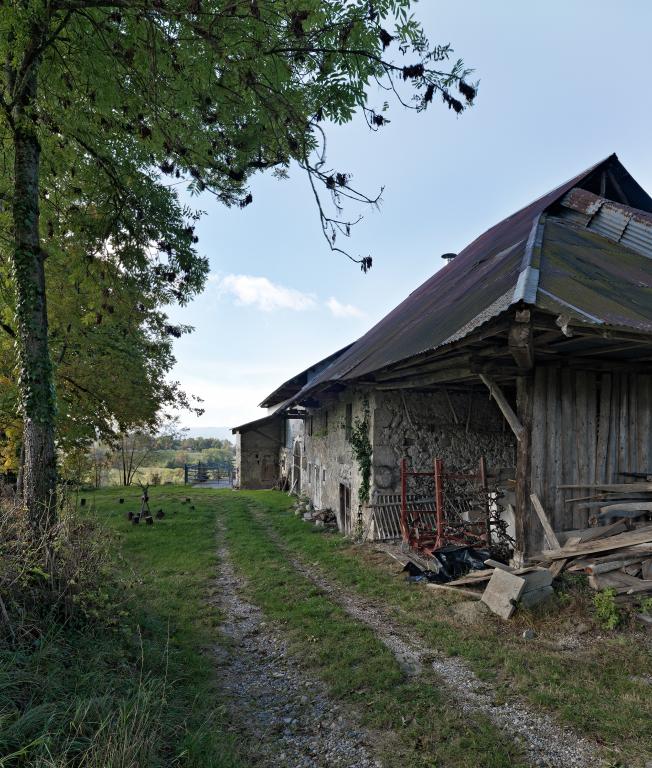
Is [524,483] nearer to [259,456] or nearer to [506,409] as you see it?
[506,409]

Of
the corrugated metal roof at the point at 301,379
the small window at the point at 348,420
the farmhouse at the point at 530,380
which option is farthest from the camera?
the corrugated metal roof at the point at 301,379

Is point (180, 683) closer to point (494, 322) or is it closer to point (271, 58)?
point (494, 322)

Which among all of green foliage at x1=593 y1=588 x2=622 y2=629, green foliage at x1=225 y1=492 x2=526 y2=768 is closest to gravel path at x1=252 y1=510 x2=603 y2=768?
green foliage at x1=225 y1=492 x2=526 y2=768

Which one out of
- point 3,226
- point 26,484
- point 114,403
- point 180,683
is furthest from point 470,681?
point 114,403

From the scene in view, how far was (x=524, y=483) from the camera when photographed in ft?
21.6

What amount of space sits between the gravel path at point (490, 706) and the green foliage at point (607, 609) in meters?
1.94

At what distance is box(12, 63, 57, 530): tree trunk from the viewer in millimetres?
4730

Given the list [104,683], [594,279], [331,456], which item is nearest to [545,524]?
[594,279]

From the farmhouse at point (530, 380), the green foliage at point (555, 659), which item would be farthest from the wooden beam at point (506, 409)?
the green foliage at point (555, 659)

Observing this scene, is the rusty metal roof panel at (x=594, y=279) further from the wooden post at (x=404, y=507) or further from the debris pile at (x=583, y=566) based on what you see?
the wooden post at (x=404, y=507)

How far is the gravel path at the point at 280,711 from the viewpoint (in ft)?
11.3

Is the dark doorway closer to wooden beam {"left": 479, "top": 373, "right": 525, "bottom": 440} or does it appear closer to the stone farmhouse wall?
the stone farmhouse wall

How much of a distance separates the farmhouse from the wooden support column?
0.6 inches

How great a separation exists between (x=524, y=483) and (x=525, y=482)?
20 mm
